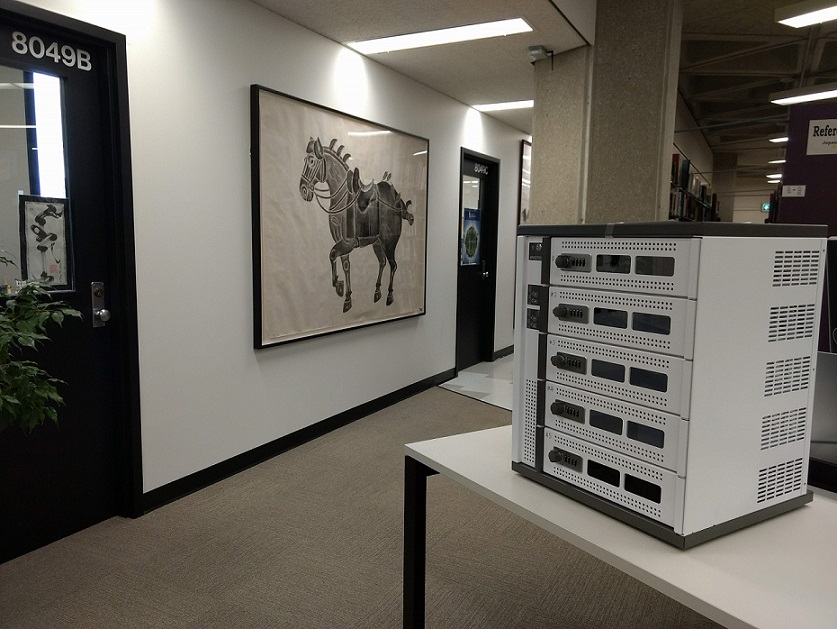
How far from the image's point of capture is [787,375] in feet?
4.09

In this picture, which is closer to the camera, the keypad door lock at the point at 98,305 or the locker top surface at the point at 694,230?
the locker top surface at the point at 694,230

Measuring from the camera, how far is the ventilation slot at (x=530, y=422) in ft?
4.72

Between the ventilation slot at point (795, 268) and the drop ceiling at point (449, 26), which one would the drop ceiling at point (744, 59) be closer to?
the drop ceiling at point (449, 26)

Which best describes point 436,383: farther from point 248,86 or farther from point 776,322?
point 776,322

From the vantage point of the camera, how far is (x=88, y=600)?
2.12 m

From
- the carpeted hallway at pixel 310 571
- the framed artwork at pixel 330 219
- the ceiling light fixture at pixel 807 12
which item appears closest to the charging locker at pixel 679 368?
the carpeted hallway at pixel 310 571

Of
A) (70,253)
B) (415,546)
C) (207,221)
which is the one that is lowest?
(415,546)

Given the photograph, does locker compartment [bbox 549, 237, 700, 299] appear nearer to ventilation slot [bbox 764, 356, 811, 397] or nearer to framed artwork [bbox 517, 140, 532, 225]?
ventilation slot [bbox 764, 356, 811, 397]

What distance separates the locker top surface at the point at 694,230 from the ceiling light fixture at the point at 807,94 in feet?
16.5

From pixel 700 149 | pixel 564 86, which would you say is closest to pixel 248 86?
pixel 564 86

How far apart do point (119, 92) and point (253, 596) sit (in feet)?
7.03

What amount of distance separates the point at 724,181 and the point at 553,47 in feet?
39.4

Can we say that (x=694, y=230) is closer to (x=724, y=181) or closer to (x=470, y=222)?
(x=470, y=222)

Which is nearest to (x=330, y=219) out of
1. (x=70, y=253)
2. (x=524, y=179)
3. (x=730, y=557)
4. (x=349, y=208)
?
(x=349, y=208)
